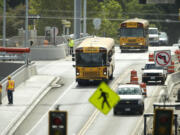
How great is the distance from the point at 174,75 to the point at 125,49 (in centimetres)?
1788

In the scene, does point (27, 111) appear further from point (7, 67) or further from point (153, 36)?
point (153, 36)

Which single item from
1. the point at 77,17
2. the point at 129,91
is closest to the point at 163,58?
the point at 129,91

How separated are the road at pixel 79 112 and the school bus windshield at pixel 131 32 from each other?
9.74 meters

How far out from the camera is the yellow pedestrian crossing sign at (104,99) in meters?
19.2

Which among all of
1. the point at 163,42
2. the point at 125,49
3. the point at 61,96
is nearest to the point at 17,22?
the point at 163,42

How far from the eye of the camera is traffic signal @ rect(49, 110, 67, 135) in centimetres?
1778

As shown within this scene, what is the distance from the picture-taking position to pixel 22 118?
37.5 m

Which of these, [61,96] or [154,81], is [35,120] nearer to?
[61,96]

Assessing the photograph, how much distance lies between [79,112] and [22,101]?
460cm

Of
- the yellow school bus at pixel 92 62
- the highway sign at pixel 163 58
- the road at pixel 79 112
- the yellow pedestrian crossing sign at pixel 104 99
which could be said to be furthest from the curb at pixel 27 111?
the yellow pedestrian crossing sign at pixel 104 99

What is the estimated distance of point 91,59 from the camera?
46156 millimetres

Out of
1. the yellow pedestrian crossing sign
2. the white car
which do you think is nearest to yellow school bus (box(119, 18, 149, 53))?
the white car

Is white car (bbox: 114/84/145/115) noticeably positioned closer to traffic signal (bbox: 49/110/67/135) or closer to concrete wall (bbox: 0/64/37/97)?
concrete wall (bbox: 0/64/37/97)

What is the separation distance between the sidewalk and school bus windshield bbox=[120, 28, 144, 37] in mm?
16397
